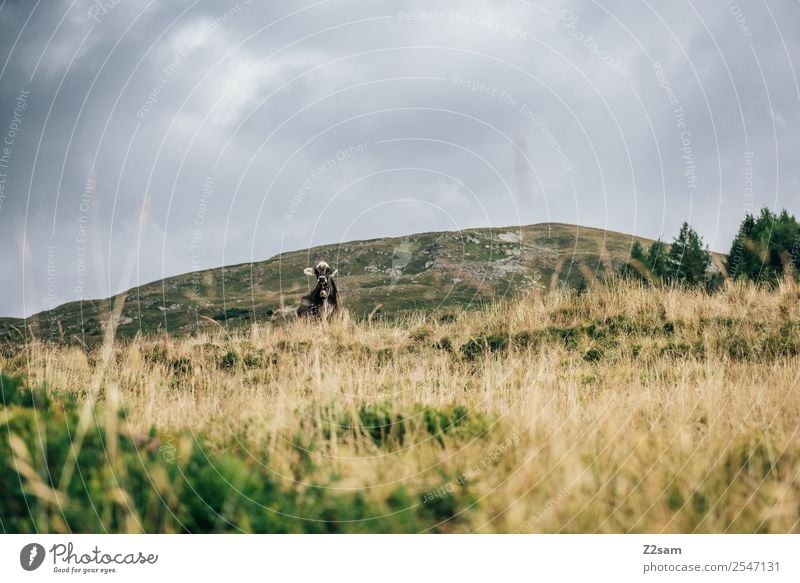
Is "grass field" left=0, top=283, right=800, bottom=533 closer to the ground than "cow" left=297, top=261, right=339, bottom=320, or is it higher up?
closer to the ground

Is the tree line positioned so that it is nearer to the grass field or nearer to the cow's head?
the cow's head

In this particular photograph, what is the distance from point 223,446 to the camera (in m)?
4.32

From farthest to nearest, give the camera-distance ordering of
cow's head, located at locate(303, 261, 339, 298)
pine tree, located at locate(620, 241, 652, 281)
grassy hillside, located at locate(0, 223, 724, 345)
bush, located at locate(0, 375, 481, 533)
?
grassy hillside, located at locate(0, 223, 724, 345)
pine tree, located at locate(620, 241, 652, 281)
cow's head, located at locate(303, 261, 339, 298)
bush, located at locate(0, 375, 481, 533)

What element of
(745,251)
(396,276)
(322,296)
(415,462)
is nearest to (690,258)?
(745,251)

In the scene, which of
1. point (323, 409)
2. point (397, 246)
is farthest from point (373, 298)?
point (323, 409)

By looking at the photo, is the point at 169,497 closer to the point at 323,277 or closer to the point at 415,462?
the point at 415,462


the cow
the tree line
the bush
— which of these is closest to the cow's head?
the cow

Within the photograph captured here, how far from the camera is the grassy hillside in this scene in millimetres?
50656

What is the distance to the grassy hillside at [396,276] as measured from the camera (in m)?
50.7

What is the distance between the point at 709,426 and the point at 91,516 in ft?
14.7

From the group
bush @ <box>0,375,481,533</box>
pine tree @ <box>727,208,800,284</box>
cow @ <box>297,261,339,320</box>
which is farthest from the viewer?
pine tree @ <box>727,208,800,284</box>

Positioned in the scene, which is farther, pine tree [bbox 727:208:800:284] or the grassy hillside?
the grassy hillside

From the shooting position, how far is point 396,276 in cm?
7088

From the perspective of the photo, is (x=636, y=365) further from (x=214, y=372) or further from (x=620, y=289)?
(x=214, y=372)
